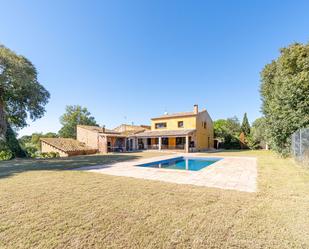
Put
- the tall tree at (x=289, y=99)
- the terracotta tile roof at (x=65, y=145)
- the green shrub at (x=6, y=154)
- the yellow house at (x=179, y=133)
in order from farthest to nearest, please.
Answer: the yellow house at (x=179, y=133), the terracotta tile roof at (x=65, y=145), the green shrub at (x=6, y=154), the tall tree at (x=289, y=99)

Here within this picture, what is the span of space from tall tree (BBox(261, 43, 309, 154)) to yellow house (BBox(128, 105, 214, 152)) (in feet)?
35.0

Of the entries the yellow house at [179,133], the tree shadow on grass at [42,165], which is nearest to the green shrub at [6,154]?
the tree shadow on grass at [42,165]

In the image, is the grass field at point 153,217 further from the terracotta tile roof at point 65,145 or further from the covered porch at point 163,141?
the covered porch at point 163,141

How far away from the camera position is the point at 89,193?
5.38 metres

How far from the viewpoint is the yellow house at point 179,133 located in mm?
25719

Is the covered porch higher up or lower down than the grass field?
higher up

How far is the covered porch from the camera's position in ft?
83.5

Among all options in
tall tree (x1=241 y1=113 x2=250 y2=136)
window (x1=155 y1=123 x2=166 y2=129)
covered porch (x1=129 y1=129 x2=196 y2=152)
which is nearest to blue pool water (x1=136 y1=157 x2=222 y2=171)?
covered porch (x1=129 y1=129 x2=196 y2=152)

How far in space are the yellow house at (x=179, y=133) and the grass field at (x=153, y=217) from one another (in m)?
18.5

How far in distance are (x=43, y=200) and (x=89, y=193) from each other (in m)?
1.21

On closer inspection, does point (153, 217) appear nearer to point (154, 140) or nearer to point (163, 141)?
point (163, 141)

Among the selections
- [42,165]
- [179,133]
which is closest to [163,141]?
[179,133]

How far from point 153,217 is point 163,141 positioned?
1013 inches

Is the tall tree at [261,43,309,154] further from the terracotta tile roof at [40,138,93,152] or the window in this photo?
the terracotta tile roof at [40,138,93,152]
